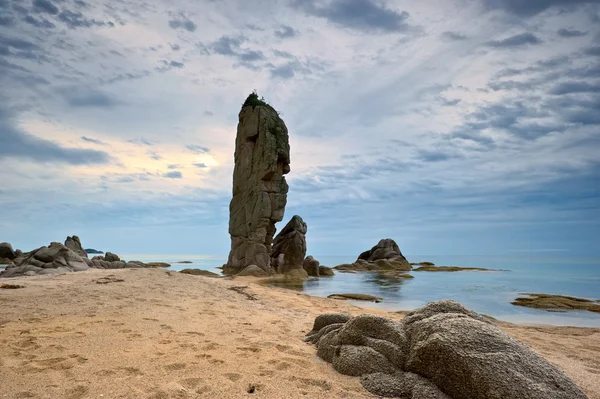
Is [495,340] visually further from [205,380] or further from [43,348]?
[43,348]

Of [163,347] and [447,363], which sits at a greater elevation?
[447,363]

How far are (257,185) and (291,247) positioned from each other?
7.39 metres

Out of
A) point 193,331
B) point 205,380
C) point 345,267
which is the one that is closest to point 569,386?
Answer: point 205,380

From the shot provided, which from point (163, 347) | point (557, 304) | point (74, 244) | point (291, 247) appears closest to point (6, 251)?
point (74, 244)

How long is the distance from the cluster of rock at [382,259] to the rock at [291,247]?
15.8 meters

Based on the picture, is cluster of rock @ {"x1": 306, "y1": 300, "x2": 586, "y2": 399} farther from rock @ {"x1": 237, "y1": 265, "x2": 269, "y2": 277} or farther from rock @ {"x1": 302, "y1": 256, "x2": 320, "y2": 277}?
rock @ {"x1": 302, "y1": 256, "x2": 320, "y2": 277}

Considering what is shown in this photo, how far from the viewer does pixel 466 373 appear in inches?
157

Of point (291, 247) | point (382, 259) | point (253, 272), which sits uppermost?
point (291, 247)

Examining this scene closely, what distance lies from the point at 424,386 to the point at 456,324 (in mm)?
852

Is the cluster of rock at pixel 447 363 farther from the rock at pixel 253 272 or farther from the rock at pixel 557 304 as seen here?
the rock at pixel 253 272

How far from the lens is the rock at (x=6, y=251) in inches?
1407

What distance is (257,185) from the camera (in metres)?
31.2

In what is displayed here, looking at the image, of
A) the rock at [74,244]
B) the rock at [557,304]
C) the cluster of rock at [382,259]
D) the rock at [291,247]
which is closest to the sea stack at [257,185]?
the rock at [291,247]

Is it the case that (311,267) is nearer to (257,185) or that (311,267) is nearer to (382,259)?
(257,185)
